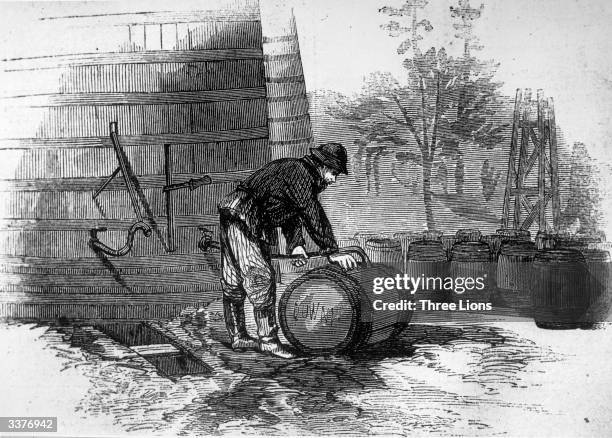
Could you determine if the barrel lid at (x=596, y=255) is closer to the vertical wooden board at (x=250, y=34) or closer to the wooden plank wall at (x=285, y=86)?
the wooden plank wall at (x=285, y=86)

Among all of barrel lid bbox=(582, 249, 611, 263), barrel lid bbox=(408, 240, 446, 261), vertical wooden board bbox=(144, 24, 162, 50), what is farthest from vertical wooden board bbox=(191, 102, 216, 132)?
barrel lid bbox=(582, 249, 611, 263)

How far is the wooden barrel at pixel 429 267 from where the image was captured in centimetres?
472

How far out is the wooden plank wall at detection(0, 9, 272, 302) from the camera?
481 centimetres

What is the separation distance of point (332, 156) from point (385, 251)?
68 centimetres

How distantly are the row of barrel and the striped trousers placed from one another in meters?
0.57

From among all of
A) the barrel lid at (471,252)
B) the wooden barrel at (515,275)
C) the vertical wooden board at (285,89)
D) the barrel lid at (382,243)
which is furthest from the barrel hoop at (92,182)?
the wooden barrel at (515,275)

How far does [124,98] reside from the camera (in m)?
4.82

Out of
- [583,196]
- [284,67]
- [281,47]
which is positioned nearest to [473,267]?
[583,196]

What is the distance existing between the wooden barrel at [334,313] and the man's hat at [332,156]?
634 millimetres

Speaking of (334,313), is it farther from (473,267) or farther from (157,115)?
(157,115)

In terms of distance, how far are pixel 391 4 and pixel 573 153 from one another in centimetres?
148

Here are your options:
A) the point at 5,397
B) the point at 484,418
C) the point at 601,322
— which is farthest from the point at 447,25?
the point at 5,397

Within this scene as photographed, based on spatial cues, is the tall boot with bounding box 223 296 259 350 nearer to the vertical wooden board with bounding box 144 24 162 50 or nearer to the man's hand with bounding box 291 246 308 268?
the man's hand with bounding box 291 246 308 268

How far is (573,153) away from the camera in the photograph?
188 inches
